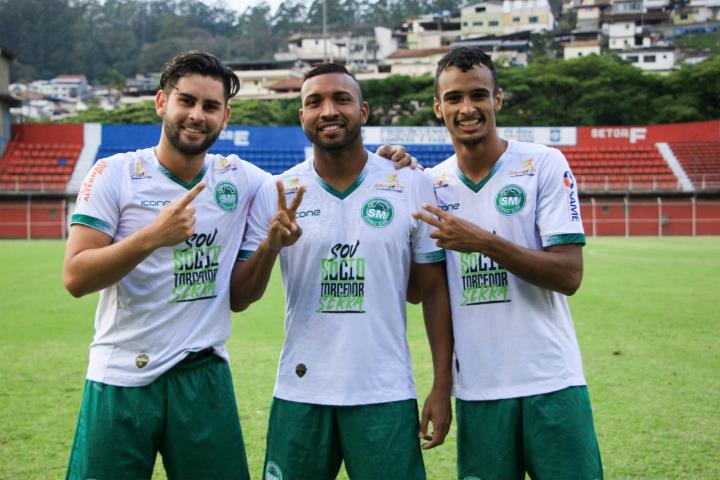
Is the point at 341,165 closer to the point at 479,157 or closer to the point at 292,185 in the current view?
the point at 292,185

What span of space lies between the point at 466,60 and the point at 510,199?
2.08 feet

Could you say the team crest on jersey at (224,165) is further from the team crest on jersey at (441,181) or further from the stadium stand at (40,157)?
the stadium stand at (40,157)

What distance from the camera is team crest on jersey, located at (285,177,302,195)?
3.55 meters

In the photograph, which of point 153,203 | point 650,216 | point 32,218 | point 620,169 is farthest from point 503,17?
point 153,203

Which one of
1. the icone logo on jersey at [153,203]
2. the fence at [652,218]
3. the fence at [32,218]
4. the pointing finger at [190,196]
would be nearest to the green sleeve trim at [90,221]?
the icone logo on jersey at [153,203]

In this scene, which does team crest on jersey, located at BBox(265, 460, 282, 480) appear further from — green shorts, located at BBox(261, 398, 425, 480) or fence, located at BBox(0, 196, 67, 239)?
fence, located at BBox(0, 196, 67, 239)

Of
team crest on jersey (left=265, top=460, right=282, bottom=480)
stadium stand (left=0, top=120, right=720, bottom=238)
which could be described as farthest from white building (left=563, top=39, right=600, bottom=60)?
team crest on jersey (left=265, top=460, right=282, bottom=480)

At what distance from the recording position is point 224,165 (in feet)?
11.9

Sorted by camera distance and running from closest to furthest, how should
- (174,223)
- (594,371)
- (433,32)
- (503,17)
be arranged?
(174,223)
(594,371)
(433,32)
(503,17)

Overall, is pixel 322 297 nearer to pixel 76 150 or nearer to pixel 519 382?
pixel 519 382

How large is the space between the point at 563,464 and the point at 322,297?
1.18 meters

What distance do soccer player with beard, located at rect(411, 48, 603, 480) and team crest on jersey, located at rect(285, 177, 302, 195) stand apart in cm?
62

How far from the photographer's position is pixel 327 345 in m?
3.38

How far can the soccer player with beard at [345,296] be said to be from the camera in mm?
3293
